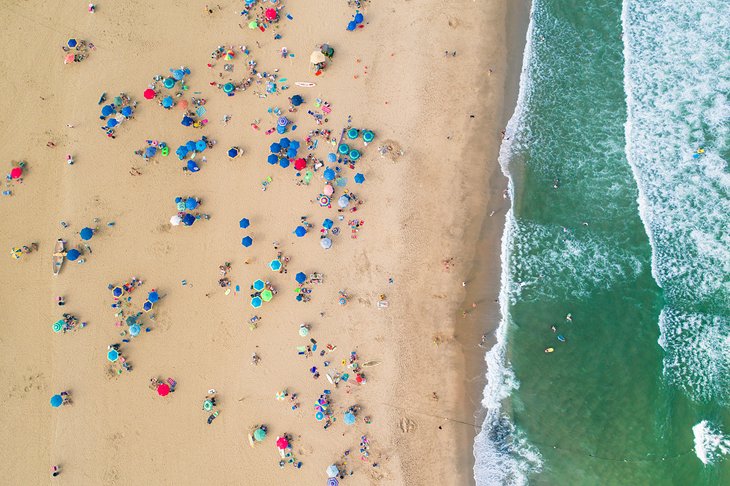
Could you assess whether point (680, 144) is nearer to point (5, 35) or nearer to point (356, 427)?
point (356, 427)

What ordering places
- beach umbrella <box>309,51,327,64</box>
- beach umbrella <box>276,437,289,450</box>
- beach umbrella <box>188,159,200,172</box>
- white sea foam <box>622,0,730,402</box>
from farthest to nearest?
beach umbrella <box>309,51,327,64</box>
beach umbrella <box>188,159,200,172</box>
white sea foam <box>622,0,730,402</box>
beach umbrella <box>276,437,289,450</box>

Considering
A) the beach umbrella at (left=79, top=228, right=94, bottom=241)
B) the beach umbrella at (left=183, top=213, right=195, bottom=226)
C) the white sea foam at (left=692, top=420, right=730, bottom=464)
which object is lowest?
the white sea foam at (left=692, top=420, right=730, bottom=464)

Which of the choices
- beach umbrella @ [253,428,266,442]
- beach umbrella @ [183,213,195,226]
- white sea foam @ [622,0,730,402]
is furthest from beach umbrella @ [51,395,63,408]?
white sea foam @ [622,0,730,402]

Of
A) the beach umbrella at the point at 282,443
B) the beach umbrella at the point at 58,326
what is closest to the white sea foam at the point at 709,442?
the beach umbrella at the point at 282,443

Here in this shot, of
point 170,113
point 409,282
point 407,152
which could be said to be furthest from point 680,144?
point 170,113

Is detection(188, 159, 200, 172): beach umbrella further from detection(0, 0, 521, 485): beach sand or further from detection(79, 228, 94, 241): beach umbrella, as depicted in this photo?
detection(79, 228, 94, 241): beach umbrella

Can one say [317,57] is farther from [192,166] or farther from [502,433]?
[502,433]

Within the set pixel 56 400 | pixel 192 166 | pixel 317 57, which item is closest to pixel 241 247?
pixel 192 166
